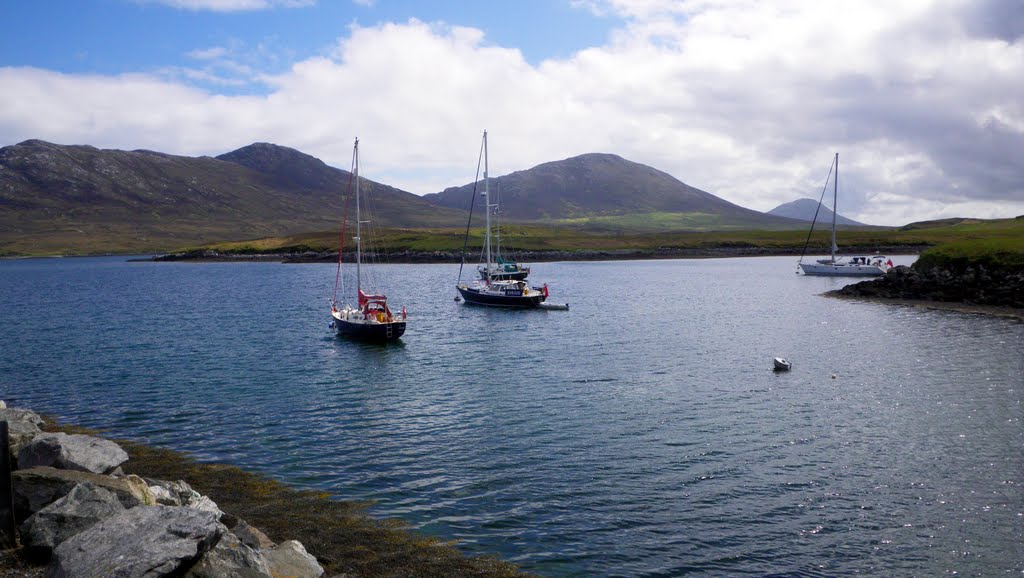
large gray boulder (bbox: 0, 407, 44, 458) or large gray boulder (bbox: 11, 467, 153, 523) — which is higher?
large gray boulder (bbox: 11, 467, 153, 523)

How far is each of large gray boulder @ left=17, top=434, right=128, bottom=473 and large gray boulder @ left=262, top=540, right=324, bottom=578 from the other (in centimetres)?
587

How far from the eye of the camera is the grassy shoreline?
1448cm

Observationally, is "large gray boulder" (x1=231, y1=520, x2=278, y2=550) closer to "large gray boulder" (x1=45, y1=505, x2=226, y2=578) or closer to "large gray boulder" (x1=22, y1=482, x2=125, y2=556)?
"large gray boulder" (x1=22, y1=482, x2=125, y2=556)

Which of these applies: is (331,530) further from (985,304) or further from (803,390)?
(985,304)

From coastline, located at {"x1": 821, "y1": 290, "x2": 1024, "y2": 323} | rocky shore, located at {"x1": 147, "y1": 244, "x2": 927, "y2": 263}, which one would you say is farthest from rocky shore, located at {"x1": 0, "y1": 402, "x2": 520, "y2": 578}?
rocky shore, located at {"x1": 147, "y1": 244, "x2": 927, "y2": 263}

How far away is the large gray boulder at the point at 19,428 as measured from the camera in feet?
56.4

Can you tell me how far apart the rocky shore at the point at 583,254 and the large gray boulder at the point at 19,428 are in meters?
139

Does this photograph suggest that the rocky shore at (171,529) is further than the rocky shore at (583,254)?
No

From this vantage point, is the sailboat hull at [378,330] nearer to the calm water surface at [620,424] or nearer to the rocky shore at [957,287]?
the calm water surface at [620,424]

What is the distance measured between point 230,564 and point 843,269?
110m

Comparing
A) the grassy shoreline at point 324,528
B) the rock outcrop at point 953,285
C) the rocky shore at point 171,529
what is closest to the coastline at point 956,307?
the rock outcrop at point 953,285

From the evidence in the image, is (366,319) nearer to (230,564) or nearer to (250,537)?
(250,537)

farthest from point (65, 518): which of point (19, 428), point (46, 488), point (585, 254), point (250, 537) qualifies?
point (585, 254)

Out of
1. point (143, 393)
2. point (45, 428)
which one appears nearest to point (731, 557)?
point (45, 428)
